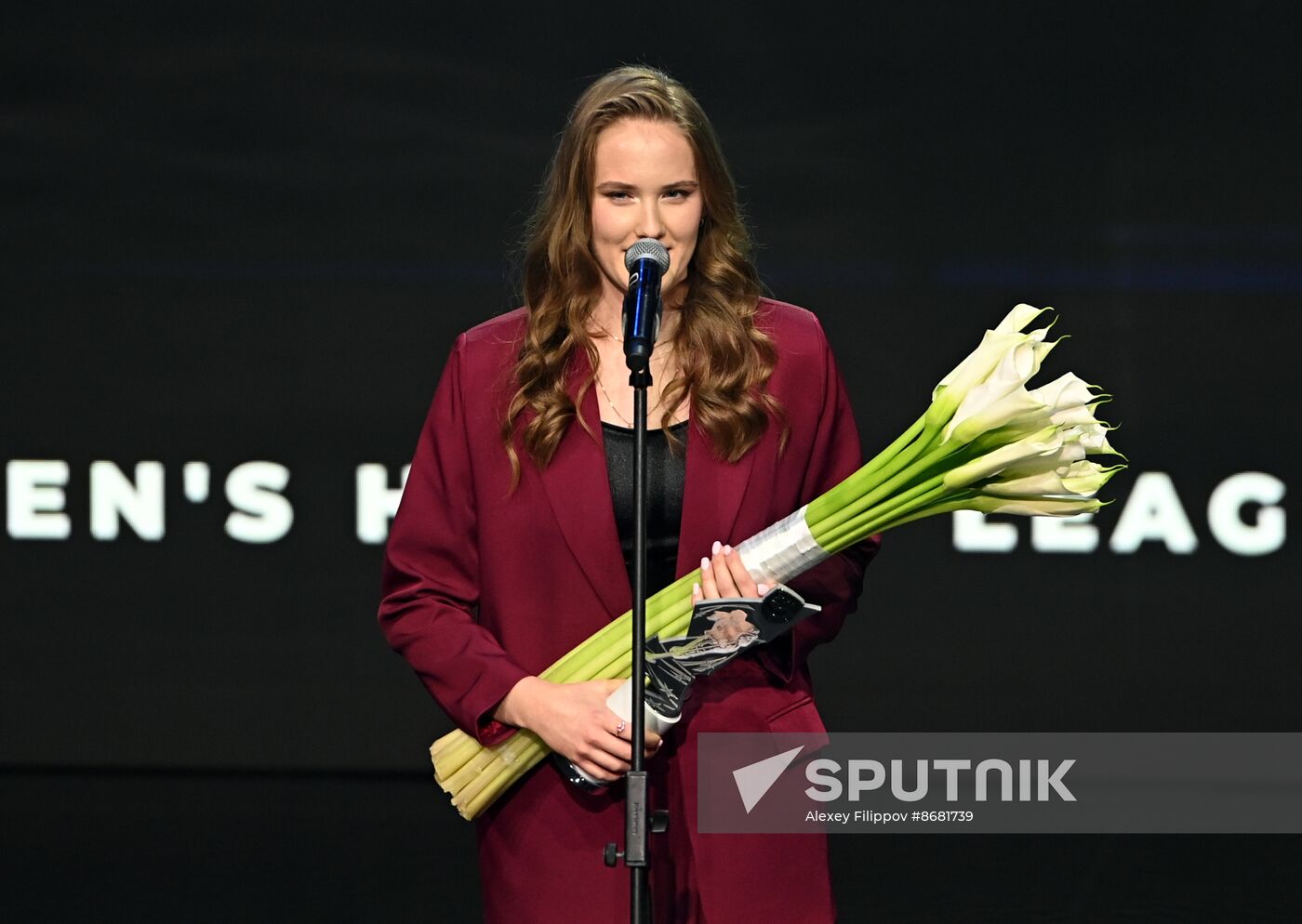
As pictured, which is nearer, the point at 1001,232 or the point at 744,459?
the point at 744,459

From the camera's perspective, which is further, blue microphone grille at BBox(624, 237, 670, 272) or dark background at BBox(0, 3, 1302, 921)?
dark background at BBox(0, 3, 1302, 921)

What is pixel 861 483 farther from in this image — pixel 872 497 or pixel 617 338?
pixel 617 338

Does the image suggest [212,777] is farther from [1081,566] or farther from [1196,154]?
[1196,154]

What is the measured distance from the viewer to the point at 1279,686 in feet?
15.2

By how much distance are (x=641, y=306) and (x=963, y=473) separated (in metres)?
0.34

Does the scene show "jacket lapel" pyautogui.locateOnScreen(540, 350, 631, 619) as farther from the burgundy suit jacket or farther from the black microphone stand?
the black microphone stand

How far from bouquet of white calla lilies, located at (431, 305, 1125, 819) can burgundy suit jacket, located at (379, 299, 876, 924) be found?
0.25 feet

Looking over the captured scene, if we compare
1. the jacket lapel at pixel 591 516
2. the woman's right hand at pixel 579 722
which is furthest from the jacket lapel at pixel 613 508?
the woman's right hand at pixel 579 722

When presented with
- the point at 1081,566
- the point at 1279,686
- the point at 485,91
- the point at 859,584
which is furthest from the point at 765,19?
the point at 859,584

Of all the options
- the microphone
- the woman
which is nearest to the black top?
the woman

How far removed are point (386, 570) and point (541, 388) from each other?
26 centimetres

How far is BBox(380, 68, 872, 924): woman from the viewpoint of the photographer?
1.74 metres

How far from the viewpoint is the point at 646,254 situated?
1616 mm

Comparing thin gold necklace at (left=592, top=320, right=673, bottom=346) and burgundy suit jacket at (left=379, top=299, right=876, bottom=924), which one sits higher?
thin gold necklace at (left=592, top=320, right=673, bottom=346)
